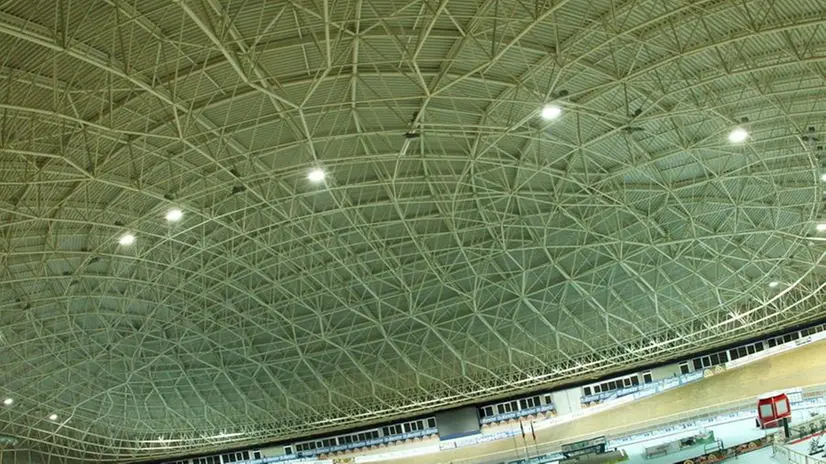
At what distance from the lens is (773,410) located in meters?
38.8

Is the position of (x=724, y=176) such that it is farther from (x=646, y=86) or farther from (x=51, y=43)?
(x=51, y=43)

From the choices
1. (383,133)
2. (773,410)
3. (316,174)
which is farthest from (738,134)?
(316,174)

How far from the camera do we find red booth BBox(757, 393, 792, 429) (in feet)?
127

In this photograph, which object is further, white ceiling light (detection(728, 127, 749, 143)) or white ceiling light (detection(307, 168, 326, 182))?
white ceiling light (detection(728, 127, 749, 143))

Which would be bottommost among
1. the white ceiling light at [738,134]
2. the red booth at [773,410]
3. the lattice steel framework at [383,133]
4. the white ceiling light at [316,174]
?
the red booth at [773,410]

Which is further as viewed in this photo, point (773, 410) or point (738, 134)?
point (773, 410)

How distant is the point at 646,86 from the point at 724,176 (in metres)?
11.8

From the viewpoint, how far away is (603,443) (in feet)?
157

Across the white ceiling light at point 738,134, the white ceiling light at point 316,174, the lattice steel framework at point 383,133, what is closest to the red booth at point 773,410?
the lattice steel framework at point 383,133

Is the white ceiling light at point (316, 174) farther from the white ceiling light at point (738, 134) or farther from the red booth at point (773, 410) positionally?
the red booth at point (773, 410)

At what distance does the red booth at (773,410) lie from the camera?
38.6 meters

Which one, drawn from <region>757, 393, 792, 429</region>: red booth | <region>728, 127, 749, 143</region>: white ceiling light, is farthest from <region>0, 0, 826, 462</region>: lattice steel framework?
<region>757, 393, 792, 429</region>: red booth

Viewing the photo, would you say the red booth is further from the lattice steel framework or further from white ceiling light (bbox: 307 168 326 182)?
white ceiling light (bbox: 307 168 326 182)

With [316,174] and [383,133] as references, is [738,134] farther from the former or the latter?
[316,174]
